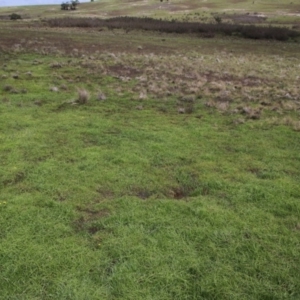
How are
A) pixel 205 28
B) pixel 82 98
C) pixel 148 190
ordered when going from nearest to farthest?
1. pixel 148 190
2. pixel 82 98
3. pixel 205 28

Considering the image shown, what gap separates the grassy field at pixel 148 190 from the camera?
5.25 m

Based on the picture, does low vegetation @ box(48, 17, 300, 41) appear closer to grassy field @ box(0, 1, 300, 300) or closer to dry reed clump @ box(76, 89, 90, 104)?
grassy field @ box(0, 1, 300, 300)

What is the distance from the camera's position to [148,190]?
759 centimetres

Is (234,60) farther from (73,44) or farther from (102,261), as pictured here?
(102,261)

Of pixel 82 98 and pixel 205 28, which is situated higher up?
pixel 205 28

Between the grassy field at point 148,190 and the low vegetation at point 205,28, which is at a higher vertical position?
the low vegetation at point 205,28

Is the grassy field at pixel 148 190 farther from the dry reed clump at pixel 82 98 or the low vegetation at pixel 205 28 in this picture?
the low vegetation at pixel 205 28

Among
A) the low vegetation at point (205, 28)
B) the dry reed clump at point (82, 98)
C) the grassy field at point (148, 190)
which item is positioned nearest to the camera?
the grassy field at point (148, 190)

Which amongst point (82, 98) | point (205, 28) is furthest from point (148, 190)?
point (205, 28)

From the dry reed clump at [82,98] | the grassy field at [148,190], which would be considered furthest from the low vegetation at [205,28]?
the dry reed clump at [82,98]

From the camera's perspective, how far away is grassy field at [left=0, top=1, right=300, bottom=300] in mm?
5246

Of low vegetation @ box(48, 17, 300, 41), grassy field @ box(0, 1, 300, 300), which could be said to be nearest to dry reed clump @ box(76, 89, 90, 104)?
grassy field @ box(0, 1, 300, 300)

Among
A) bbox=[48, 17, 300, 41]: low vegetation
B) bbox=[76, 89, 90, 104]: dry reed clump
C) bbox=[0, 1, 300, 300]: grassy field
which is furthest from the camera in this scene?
bbox=[48, 17, 300, 41]: low vegetation

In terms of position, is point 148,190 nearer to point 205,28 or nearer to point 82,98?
point 82,98
